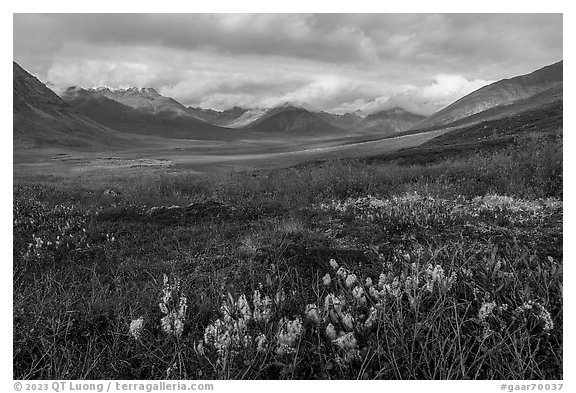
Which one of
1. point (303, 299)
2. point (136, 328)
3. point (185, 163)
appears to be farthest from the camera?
point (185, 163)

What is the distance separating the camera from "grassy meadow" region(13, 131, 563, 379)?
364 centimetres

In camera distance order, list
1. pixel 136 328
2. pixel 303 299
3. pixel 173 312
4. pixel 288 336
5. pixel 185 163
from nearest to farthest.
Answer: pixel 288 336
pixel 136 328
pixel 173 312
pixel 303 299
pixel 185 163

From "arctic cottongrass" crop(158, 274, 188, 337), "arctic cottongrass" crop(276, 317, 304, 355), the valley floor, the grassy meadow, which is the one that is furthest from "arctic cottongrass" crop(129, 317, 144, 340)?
the valley floor

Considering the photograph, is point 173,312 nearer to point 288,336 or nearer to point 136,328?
point 136,328

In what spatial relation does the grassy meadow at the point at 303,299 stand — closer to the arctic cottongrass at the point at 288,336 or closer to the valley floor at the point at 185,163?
the arctic cottongrass at the point at 288,336

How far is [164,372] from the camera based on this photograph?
3781 mm

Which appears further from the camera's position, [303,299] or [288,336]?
[303,299]

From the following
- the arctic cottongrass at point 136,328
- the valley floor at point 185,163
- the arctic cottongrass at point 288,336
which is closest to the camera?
the arctic cottongrass at point 288,336

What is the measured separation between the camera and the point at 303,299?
464cm

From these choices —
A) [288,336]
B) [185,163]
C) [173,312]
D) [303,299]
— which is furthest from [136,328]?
[185,163]

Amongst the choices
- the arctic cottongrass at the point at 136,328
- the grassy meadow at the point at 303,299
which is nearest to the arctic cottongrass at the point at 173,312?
the grassy meadow at the point at 303,299

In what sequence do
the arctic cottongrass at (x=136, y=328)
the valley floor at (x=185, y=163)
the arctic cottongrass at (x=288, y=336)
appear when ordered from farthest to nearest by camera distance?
the valley floor at (x=185, y=163) < the arctic cottongrass at (x=136, y=328) < the arctic cottongrass at (x=288, y=336)

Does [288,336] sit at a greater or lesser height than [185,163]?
lesser

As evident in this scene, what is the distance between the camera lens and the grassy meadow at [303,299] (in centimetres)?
364
